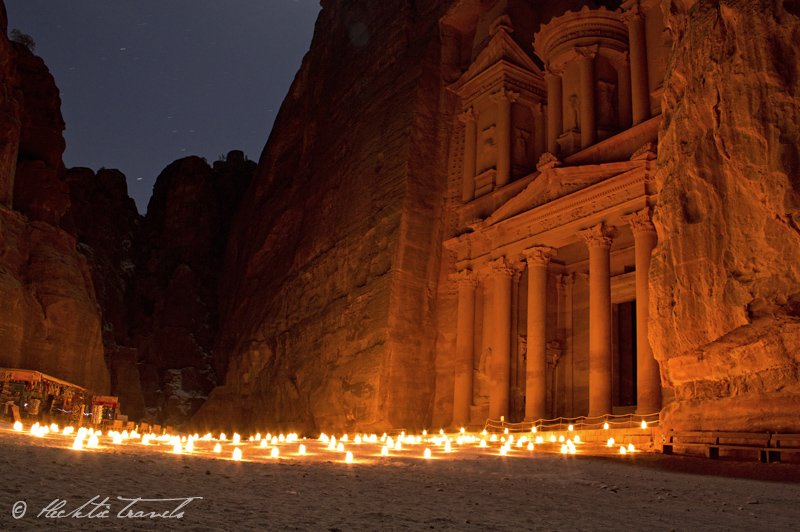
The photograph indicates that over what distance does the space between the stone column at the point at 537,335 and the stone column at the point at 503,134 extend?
4427 mm

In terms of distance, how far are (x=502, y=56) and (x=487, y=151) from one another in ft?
13.8

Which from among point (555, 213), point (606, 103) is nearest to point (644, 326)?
point (555, 213)

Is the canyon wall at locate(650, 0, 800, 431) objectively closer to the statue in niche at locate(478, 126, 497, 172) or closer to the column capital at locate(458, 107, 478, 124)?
the statue in niche at locate(478, 126, 497, 172)

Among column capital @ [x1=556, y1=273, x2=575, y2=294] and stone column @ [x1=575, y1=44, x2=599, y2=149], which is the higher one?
stone column @ [x1=575, y1=44, x2=599, y2=149]

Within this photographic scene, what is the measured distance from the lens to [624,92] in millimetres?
27875

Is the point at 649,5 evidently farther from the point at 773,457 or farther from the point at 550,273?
the point at 773,457

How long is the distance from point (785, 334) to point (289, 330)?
89.7ft

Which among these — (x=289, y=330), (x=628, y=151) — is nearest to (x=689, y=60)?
(x=628, y=151)

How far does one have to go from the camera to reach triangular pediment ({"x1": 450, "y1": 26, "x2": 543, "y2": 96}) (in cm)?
3120

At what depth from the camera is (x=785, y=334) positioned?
10.5 metres

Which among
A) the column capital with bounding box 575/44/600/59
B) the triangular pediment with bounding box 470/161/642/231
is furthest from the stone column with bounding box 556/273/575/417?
the column capital with bounding box 575/44/600/59

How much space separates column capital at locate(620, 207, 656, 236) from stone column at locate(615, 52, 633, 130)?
556 centimetres

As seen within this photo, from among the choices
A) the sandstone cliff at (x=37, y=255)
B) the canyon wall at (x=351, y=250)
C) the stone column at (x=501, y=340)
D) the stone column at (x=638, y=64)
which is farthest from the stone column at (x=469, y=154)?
the sandstone cliff at (x=37, y=255)

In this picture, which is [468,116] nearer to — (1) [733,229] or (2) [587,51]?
(2) [587,51]
